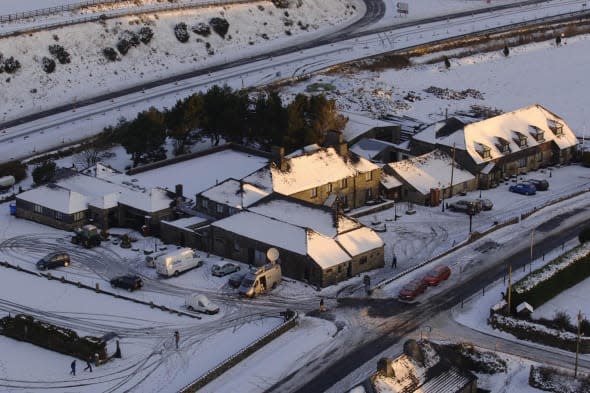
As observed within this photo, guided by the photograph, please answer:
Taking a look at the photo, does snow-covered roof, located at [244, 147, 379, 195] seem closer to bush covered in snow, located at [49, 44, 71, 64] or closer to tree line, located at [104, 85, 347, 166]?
tree line, located at [104, 85, 347, 166]

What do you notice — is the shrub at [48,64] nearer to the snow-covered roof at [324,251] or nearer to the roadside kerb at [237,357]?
the snow-covered roof at [324,251]

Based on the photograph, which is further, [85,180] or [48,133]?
[48,133]

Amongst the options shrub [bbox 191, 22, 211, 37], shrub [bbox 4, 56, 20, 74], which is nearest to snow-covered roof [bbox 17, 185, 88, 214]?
shrub [bbox 4, 56, 20, 74]

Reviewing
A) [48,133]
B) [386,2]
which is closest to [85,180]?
[48,133]

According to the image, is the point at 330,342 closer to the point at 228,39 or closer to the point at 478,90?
the point at 478,90

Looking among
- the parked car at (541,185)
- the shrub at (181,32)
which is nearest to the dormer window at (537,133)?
the parked car at (541,185)

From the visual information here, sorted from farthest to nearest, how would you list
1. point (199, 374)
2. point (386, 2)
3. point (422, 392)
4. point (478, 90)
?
point (386, 2) < point (478, 90) < point (199, 374) < point (422, 392)
